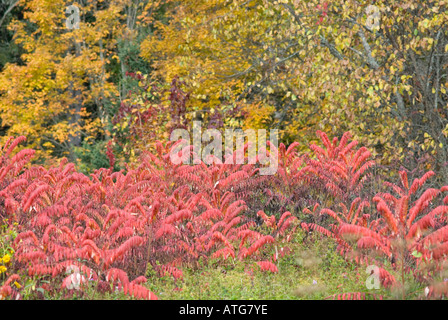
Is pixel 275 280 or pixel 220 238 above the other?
pixel 220 238

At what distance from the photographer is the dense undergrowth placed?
14.8 feet

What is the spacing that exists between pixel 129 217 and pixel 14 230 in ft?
5.12

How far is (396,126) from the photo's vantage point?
26.5 feet

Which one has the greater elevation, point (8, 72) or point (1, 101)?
point (8, 72)

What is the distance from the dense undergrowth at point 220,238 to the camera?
451 centimetres

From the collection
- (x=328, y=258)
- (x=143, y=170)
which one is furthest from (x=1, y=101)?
(x=328, y=258)

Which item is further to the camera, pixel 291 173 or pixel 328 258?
pixel 291 173

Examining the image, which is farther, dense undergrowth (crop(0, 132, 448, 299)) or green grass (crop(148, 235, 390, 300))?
green grass (crop(148, 235, 390, 300))

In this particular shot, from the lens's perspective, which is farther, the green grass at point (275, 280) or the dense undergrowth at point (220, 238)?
the green grass at point (275, 280)

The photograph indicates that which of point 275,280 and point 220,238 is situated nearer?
point 275,280

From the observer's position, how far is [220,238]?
5.18 meters
